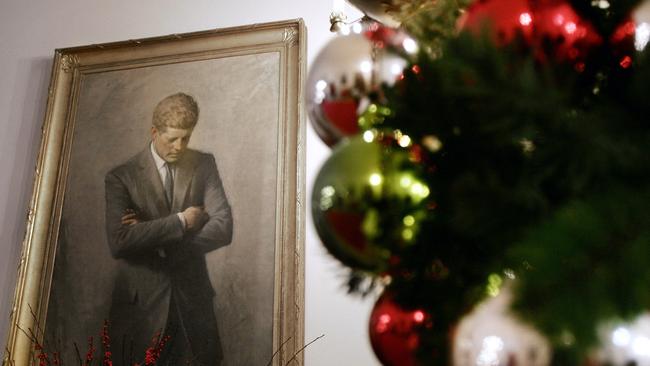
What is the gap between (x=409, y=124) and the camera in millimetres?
405

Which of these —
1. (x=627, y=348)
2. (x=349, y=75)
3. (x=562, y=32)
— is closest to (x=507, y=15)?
(x=562, y=32)

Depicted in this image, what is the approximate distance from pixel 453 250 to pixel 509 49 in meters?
0.15

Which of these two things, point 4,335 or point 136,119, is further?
point 136,119

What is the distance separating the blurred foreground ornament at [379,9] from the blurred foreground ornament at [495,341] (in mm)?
415

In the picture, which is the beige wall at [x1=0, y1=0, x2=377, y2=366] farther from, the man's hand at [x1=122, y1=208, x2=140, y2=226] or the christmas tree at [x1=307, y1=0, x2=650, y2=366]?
the christmas tree at [x1=307, y1=0, x2=650, y2=366]

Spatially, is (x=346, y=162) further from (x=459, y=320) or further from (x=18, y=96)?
(x=18, y=96)

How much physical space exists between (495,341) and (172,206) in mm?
1193

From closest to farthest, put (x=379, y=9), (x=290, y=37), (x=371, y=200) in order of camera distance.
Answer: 1. (x=371, y=200)
2. (x=379, y=9)
3. (x=290, y=37)

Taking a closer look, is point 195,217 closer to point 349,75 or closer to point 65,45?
point 65,45

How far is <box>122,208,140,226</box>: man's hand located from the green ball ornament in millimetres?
1085

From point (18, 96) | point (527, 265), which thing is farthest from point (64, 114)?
point (527, 265)

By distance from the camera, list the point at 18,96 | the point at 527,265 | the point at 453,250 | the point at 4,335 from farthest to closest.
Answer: the point at 18,96 → the point at 4,335 → the point at 453,250 → the point at 527,265

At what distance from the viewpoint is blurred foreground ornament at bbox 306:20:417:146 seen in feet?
1.65

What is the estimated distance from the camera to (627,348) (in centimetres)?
28
